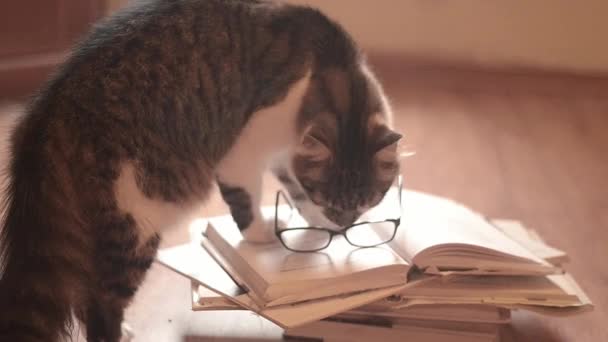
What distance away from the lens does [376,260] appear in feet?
3.93

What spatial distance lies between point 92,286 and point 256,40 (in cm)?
55

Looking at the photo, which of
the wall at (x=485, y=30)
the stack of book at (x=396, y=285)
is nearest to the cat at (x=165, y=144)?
the stack of book at (x=396, y=285)

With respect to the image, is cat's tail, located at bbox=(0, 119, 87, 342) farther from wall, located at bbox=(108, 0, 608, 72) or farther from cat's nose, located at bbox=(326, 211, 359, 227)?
wall, located at bbox=(108, 0, 608, 72)

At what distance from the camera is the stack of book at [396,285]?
3.79 feet

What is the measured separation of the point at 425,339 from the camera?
1.21 metres

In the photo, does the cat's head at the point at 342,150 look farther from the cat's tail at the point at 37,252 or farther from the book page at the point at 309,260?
the cat's tail at the point at 37,252

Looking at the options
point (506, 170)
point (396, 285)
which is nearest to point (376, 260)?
point (396, 285)

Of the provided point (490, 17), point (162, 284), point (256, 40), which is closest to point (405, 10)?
point (490, 17)

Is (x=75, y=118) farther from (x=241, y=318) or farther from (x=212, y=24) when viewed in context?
(x=241, y=318)

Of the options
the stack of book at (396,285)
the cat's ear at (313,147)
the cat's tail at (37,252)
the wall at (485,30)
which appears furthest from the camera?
the wall at (485,30)

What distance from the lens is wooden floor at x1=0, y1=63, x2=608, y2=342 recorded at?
1306 millimetres

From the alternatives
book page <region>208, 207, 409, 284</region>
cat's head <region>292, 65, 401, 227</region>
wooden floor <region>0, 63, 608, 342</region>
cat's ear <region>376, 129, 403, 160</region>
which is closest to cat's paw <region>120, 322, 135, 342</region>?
wooden floor <region>0, 63, 608, 342</region>

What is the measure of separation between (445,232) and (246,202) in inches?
15.3

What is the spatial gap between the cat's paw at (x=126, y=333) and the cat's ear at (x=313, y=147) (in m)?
0.45
